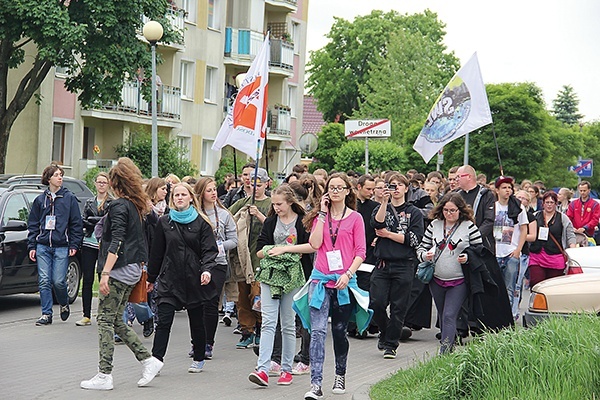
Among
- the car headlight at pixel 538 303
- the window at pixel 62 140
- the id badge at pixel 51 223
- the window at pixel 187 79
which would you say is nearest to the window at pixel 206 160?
the window at pixel 187 79

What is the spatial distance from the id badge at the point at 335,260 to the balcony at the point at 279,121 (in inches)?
1683

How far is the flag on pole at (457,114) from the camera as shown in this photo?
56.2ft

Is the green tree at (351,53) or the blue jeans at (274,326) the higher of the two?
the green tree at (351,53)

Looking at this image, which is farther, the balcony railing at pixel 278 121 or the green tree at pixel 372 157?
the green tree at pixel 372 157

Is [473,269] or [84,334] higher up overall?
[473,269]

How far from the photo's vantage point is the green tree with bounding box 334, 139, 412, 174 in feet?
174

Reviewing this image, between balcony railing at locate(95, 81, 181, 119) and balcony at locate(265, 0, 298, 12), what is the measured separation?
8.51 m

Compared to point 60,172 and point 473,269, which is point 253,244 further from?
point 60,172

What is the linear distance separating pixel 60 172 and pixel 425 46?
228ft

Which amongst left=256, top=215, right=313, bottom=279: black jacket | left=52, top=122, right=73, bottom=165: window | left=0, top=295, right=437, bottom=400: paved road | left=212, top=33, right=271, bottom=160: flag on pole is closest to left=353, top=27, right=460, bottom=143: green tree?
left=52, top=122, right=73, bottom=165: window

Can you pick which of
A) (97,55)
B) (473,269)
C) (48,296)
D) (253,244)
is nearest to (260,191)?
(253,244)

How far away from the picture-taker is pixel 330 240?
10.1m

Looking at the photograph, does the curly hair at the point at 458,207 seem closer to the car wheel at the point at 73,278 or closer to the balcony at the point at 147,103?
the car wheel at the point at 73,278

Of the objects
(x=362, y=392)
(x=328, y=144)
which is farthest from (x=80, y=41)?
(x=328, y=144)
